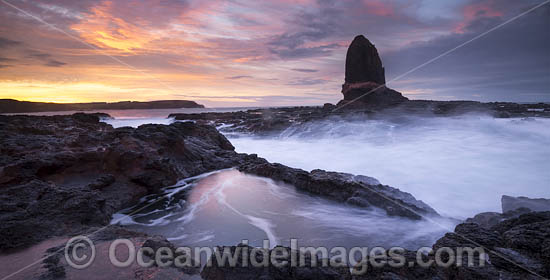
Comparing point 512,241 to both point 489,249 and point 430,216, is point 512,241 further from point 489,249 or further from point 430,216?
point 430,216

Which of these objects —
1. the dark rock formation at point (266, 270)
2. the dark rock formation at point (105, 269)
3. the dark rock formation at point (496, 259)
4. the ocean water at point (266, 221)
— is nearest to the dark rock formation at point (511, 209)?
the ocean water at point (266, 221)

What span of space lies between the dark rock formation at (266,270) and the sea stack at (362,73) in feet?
134

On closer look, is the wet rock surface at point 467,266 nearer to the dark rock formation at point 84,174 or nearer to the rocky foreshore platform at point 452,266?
the rocky foreshore platform at point 452,266

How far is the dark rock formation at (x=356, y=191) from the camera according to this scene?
6.12m

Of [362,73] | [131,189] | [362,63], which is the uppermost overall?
[362,63]

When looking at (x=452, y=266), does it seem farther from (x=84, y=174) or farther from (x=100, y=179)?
(x=84, y=174)

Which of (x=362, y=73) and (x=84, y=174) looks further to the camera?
(x=362, y=73)

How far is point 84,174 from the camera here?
6.61 meters

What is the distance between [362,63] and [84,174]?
153 feet

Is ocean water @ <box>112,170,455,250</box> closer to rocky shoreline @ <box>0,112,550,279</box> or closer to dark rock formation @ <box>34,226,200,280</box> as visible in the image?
rocky shoreline @ <box>0,112,550,279</box>

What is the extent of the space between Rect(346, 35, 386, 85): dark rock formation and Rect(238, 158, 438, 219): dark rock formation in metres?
41.3

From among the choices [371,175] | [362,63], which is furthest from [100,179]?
[362,63]

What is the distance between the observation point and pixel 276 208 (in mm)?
6520

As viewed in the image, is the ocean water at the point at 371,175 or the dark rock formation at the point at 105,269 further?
the ocean water at the point at 371,175
